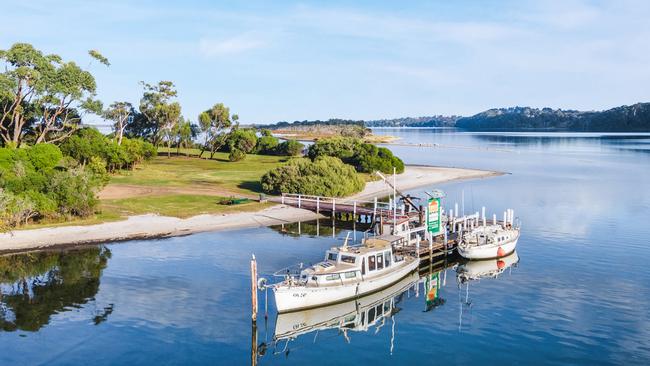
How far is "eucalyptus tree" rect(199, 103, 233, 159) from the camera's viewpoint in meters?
134

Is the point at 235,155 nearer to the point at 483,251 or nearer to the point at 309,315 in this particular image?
the point at 483,251

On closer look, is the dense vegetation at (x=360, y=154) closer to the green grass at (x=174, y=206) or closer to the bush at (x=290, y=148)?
the bush at (x=290, y=148)

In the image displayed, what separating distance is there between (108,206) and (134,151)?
37.6 metres

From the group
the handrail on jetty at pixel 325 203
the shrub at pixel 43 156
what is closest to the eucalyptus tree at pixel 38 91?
the shrub at pixel 43 156

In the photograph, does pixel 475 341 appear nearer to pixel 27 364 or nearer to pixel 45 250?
pixel 27 364

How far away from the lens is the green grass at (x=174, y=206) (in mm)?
64500

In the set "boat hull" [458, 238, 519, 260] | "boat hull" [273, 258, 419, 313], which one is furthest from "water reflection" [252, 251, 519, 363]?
"boat hull" [458, 238, 519, 260]

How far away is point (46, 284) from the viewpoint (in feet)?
134

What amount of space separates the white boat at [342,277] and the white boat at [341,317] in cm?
41

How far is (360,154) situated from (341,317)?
81.1 meters

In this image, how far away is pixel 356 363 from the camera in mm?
28688

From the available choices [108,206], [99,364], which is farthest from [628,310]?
[108,206]

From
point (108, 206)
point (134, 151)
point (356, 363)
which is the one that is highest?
point (134, 151)

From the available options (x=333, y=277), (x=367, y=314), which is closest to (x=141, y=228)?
(x=333, y=277)
